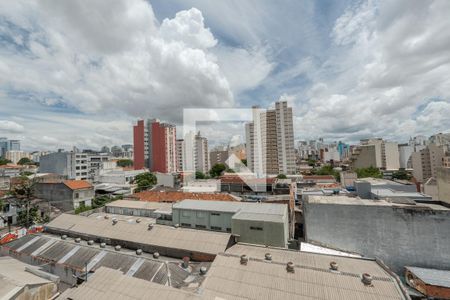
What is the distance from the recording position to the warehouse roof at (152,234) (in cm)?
1371

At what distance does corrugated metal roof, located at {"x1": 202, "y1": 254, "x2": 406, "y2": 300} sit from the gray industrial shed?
159 inches

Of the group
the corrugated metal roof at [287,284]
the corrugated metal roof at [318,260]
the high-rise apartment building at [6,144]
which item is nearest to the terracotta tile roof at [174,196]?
the corrugated metal roof at [318,260]

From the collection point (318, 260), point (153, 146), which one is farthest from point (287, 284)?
point (153, 146)

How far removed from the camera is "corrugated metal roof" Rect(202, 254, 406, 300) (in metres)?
8.46

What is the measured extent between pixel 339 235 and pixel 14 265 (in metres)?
21.2

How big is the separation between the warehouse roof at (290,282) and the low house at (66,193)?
28.2 m

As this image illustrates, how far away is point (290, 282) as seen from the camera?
9.16 metres

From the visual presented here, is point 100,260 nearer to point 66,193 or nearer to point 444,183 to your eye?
point 66,193

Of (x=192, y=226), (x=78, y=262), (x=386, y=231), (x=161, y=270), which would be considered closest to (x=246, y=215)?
(x=192, y=226)

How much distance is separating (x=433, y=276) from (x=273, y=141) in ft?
148

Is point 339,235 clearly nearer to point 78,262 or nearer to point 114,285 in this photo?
point 114,285

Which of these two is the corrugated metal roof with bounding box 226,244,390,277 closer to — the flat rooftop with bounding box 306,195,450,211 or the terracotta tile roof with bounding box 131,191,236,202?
the flat rooftop with bounding box 306,195,450,211

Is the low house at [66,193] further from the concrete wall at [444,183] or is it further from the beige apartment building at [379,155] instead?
the beige apartment building at [379,155]

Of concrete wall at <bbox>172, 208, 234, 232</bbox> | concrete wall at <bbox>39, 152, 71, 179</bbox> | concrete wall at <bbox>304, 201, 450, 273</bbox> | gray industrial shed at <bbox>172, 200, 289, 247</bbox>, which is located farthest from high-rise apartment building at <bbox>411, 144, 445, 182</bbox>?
concrete wall at <bbox>39, 152, 71, 179</bbox>
